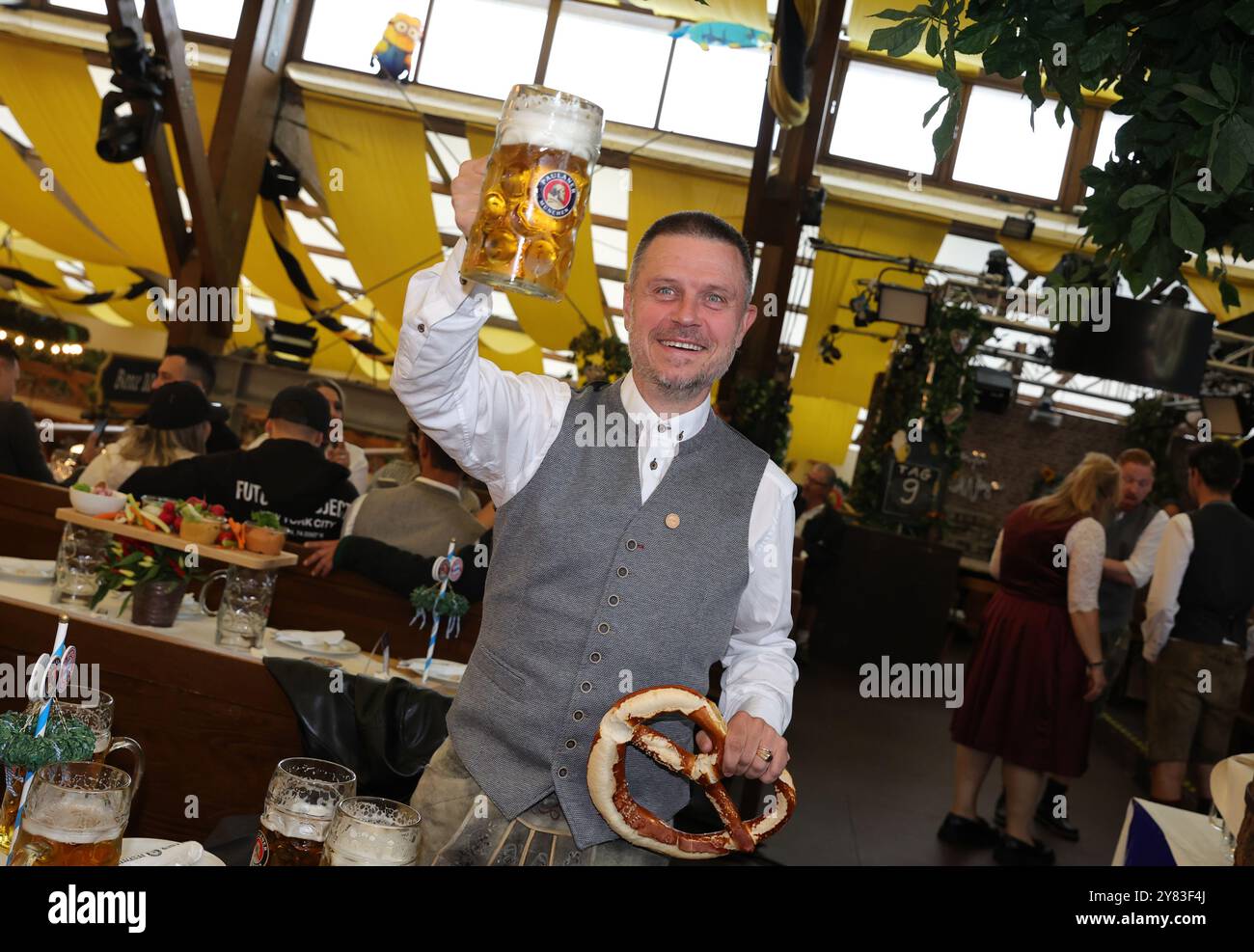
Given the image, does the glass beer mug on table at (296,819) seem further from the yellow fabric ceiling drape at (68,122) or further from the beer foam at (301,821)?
the yellow fabric ceiling drape at (68,122)

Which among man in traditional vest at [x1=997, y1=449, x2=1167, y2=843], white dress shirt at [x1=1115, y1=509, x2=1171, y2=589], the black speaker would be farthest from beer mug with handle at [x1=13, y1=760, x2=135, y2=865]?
the black speaker

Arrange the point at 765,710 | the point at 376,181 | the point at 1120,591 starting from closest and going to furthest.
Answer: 1. the point at 765,710
2. the point at 1120,591
3. the point at 376,181

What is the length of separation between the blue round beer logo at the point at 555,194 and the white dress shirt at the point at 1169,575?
4.08m

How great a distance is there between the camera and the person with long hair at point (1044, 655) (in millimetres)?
4234

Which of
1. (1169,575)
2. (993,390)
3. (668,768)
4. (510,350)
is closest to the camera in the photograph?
(668,768)

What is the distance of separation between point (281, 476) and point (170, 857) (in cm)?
262

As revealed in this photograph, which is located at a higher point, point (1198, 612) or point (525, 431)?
point (525, 431)

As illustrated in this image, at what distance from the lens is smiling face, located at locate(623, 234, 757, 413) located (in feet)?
4.74

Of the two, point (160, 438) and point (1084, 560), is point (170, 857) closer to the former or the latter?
point (160, 438)

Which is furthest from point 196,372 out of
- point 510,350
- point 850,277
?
point 510,350

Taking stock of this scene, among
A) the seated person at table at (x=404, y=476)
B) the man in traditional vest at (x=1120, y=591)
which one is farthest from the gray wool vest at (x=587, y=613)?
the man in traditional vest at (x=1120, y=591)

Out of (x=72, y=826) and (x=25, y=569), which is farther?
(x=25, y=569)

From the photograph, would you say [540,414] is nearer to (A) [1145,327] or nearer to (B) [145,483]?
(B) [145,483]

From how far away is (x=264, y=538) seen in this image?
112 inches
